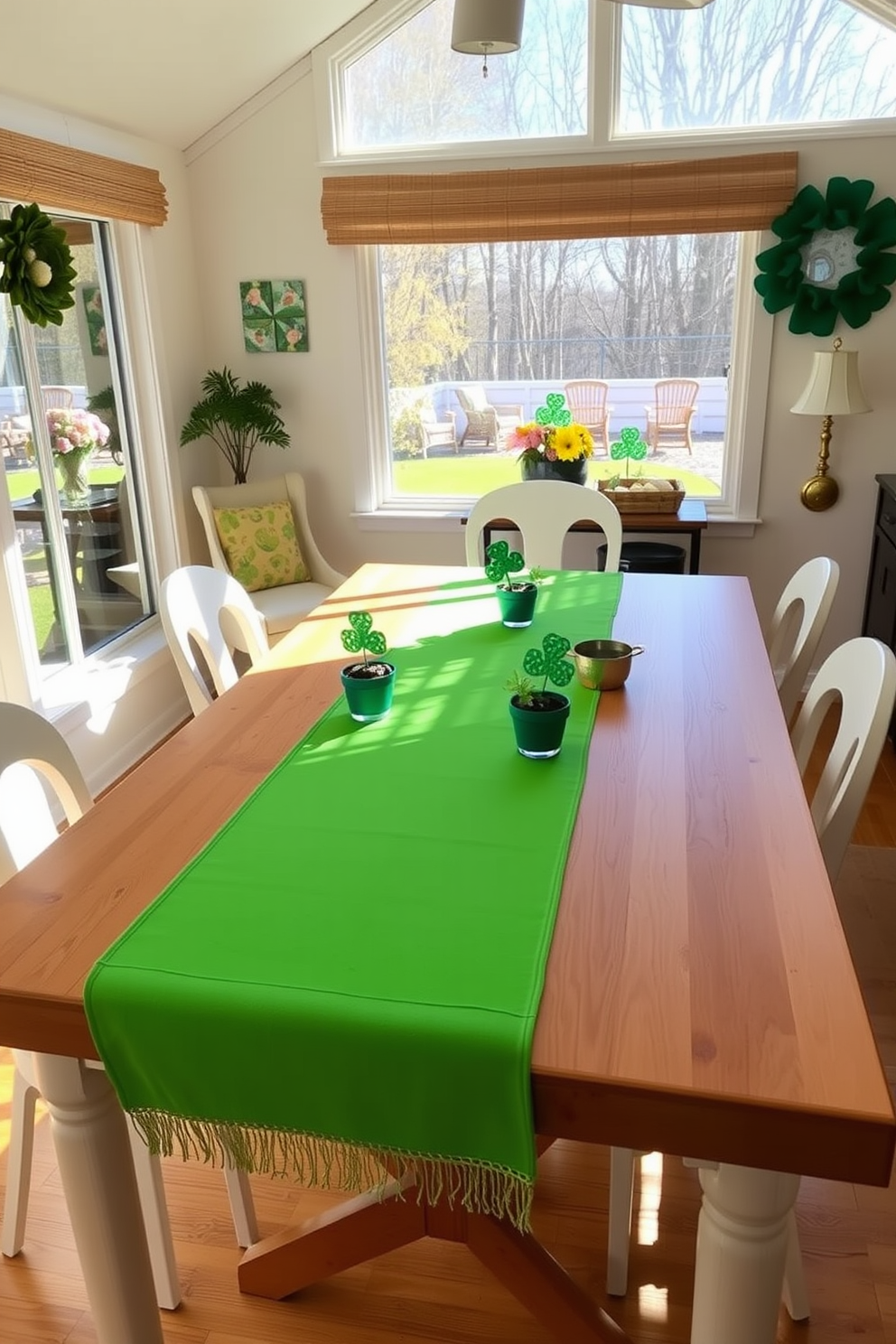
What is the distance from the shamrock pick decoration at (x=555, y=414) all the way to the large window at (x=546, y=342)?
1.38 ft

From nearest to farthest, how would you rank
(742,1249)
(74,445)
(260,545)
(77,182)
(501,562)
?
1. (742,1249)
2. (501,562)
3. (77,182)
4. (74,445)
5. (260,545)

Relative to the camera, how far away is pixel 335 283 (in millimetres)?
4031

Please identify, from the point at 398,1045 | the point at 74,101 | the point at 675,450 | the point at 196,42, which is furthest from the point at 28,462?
the point at 398,1045

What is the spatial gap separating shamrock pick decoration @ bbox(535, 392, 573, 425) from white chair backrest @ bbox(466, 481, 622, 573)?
0.68m

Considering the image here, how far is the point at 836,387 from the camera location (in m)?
3.54


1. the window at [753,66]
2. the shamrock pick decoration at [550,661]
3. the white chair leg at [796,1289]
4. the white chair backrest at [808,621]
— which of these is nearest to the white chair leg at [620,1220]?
the white chair leg at [796,1289]

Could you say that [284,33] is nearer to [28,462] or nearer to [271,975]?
[28,462]

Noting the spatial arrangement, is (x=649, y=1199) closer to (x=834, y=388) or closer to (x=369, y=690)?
(x=369, y=690)

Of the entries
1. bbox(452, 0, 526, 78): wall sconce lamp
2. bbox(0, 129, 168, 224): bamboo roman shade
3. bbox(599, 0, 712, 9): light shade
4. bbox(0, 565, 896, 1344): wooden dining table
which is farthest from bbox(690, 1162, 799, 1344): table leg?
bbox(0, 129, 168, 224): bamboo roman shade

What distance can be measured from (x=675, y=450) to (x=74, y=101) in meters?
2.46

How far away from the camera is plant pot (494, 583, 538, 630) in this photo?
7.21ft

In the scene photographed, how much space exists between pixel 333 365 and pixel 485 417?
0.66m

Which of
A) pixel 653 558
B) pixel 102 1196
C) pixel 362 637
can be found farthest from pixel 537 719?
pixel 653 558

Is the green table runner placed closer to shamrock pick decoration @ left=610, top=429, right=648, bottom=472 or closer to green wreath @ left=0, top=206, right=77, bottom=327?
green wreath @ left=0, top=206, right=77, bottom=327
